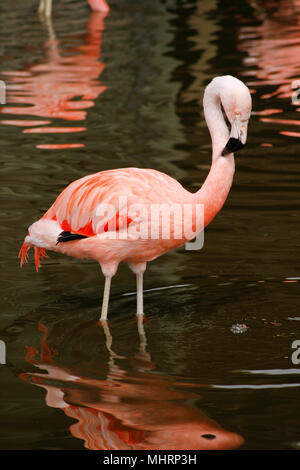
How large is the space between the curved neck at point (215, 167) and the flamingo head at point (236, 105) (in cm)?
15

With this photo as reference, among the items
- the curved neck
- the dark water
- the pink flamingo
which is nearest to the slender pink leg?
the pink flamingo

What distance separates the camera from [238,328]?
4.68m

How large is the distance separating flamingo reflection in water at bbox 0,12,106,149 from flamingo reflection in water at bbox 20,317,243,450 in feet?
14.3

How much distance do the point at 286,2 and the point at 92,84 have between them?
26.2ft

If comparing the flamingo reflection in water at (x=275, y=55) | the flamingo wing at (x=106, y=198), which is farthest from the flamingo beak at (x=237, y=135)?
the flamingo reflection in water at (x=275, y=55)

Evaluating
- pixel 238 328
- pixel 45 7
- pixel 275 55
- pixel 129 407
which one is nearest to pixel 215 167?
pixel 238 328

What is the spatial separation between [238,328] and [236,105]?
1.13 m

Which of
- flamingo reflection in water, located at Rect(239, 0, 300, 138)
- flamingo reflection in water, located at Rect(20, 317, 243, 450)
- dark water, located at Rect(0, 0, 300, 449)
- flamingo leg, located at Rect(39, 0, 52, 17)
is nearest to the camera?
flamingo reflection in water, located at Rect(20, 317, 243, 450)

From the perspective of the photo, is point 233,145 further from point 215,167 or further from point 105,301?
point 105,301

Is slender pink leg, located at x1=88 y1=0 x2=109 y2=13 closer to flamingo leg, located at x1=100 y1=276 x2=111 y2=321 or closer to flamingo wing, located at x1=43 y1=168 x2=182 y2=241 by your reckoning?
flamingo wing, located at x1=43 y1=168 x2=182 y2=241

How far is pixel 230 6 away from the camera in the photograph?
17.6 metres

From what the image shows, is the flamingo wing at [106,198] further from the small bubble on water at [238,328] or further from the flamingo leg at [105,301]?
the small bubble on water at [238,328]

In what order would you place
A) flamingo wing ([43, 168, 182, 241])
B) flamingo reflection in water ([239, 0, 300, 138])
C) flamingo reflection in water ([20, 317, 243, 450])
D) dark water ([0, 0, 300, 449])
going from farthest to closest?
flamingo reflection in water ([239, 0, 300, 138]) < flamingo wing ([43, 168, 182, 241]) < dark water ([0, 0, 300, 449]) < flamingo reflection in water ([20, 317, 243, 450])

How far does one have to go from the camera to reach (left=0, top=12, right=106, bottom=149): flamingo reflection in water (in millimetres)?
9359
